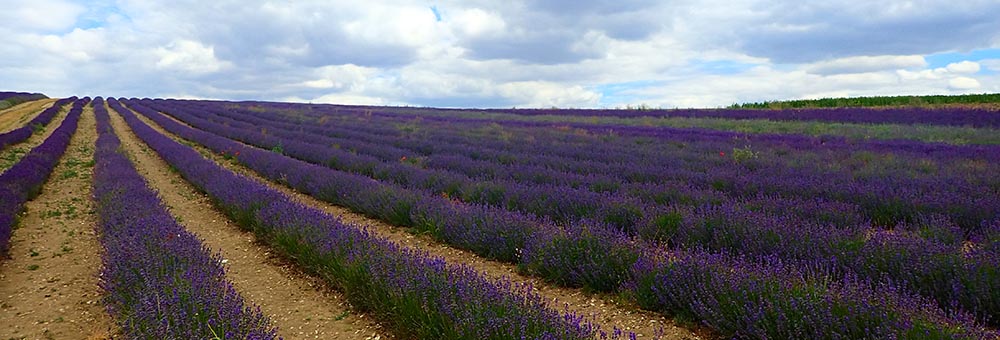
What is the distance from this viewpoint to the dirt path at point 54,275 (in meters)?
3.97

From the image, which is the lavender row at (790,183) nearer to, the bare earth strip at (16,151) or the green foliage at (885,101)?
the bare earth strip at (16,151)

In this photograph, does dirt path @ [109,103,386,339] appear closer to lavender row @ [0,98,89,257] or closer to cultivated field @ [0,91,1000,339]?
cultivated field @ [0,91,1000,339]

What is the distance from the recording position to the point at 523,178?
338 inches

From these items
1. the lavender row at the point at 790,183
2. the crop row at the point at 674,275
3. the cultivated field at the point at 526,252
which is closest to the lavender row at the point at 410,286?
the cultivated field at the point at 526,252

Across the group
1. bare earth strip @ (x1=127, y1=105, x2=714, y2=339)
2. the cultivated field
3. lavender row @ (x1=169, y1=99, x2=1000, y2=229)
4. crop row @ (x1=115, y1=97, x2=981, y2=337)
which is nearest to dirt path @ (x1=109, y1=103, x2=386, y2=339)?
the cultivated field

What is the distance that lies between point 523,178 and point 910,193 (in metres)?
4.69

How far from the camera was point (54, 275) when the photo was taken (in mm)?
5125

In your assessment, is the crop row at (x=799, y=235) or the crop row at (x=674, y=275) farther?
the crop row at (x=799, y=235)

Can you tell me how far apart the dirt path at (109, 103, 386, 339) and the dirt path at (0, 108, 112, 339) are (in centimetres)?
99

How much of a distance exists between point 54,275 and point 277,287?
2.20 m

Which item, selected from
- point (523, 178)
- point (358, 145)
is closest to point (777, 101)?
point (358, 145)

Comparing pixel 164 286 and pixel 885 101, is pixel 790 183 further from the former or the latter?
pixel 885 101

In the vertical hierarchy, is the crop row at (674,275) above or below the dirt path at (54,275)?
above

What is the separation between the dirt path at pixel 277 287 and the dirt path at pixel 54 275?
99cm
